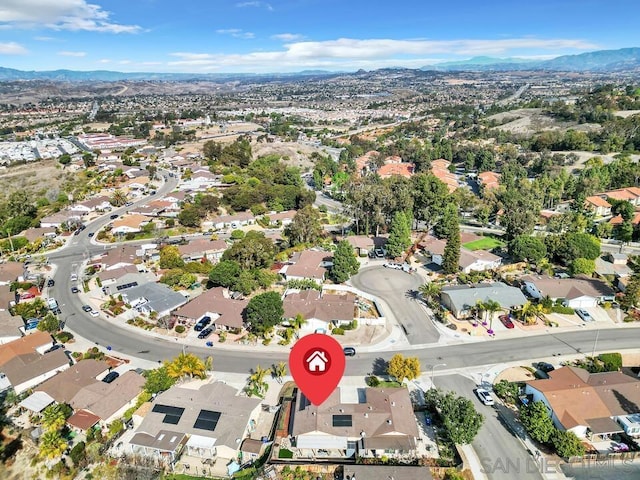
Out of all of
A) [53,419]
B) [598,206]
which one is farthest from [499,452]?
[598,206]

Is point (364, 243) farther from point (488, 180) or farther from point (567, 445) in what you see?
point (488, 180)

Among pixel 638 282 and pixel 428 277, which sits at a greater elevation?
pixel 638 282

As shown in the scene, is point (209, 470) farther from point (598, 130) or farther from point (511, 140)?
point (598, 130)

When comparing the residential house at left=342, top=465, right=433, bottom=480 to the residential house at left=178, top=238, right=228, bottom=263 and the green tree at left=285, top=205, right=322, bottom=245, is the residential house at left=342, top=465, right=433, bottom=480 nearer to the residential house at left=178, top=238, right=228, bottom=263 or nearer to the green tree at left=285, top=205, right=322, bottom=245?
the residential house at left=178, top=238, right=228, bottom=263

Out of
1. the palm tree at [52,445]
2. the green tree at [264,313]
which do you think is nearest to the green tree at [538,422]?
the green tree at [264,313]

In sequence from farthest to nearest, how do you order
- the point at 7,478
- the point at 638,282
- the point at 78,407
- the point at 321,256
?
1. the point at 321,256
2. the point at 638,282
3. the point at 78,407
4. the point at 7,478

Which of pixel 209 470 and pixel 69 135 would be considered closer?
pixel 209 470

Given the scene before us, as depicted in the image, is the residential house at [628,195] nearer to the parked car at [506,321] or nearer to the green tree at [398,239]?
the green tree at [398,239]

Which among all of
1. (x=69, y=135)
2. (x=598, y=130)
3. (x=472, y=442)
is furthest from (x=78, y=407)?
(x=69, y=135)
